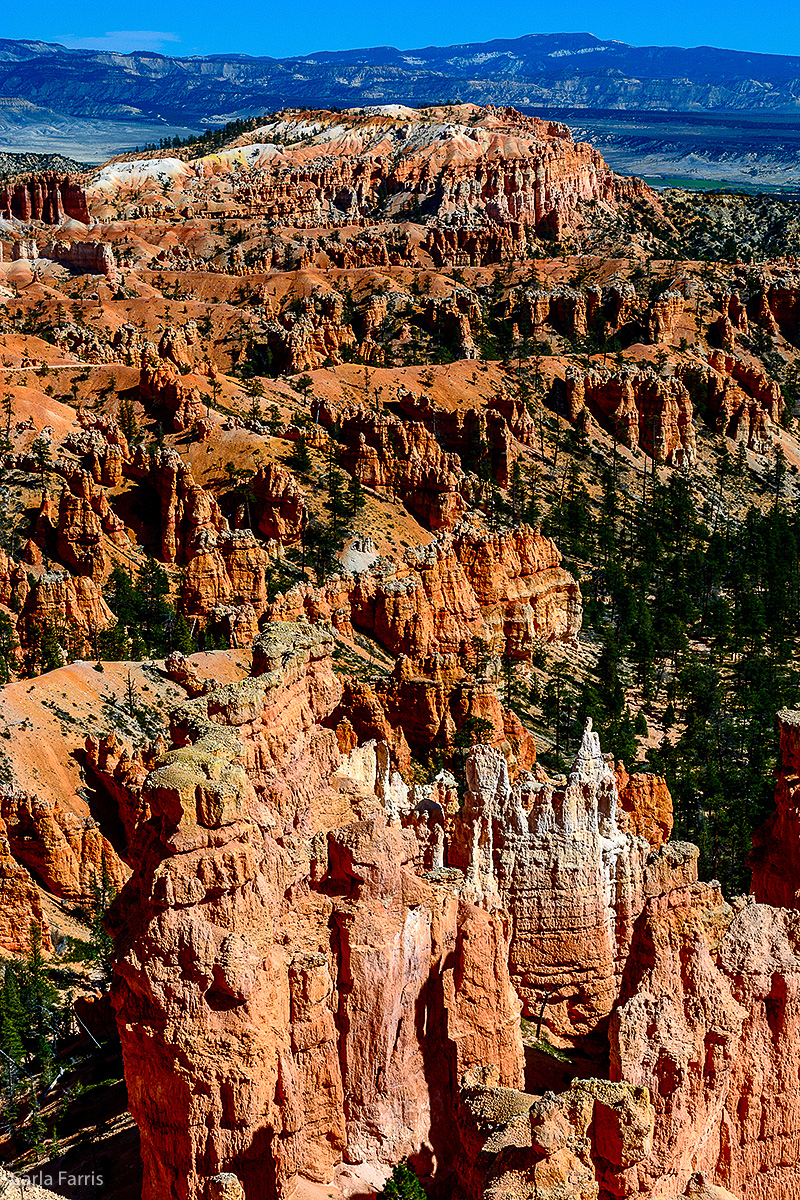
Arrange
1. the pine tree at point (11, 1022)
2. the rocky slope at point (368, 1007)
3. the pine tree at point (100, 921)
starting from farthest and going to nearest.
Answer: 1. the pine tree at point (100, 921)
2. the pine tree at point (11, 1022)
3. the rocky slope at point (368, 1007)

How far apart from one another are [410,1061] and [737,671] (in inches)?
2337

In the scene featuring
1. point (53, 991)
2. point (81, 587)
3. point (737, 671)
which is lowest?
point (737, 671)

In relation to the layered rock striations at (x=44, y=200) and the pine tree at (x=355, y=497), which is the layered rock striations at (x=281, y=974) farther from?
the layered rock striations at (x=44, y=200)

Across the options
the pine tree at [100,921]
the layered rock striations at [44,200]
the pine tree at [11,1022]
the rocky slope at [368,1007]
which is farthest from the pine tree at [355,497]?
the layered rock striations at [44,200]

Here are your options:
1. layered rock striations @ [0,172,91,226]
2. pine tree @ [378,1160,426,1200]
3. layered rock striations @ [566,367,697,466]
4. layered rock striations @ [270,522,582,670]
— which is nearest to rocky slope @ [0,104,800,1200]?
layered rock striations @ [270,522,582,670]

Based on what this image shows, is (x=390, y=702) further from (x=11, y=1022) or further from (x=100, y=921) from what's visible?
(x=11, y=1022)

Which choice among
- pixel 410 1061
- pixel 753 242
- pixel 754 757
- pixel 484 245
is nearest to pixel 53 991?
pixel 410 1061

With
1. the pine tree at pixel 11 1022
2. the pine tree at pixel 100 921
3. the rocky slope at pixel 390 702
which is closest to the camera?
the rocky slope at pixel 390 702

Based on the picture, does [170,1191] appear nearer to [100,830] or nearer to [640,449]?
[100,830]

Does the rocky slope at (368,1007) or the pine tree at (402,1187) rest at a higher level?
the rocky slope at (368,1007)

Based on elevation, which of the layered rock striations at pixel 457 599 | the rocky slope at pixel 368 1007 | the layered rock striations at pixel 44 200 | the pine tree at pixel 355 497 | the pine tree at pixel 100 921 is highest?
the layered rock striations at pixel 44 200

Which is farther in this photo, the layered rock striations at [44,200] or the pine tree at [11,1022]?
the layered rock striations at [44,200]

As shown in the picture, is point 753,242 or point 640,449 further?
point 753,242

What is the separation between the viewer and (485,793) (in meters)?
31.5
